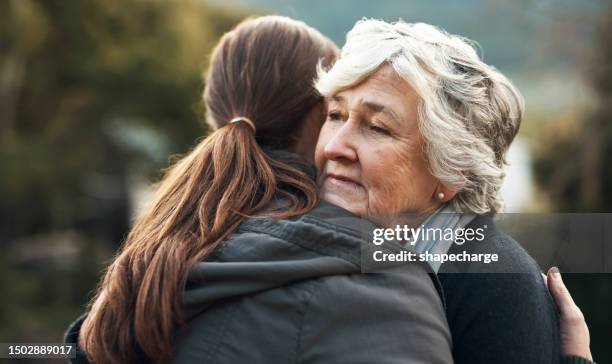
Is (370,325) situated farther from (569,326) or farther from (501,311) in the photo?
(569,326)

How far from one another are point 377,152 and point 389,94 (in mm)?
140

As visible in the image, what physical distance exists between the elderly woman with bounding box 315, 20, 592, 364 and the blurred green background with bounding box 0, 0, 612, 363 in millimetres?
4826

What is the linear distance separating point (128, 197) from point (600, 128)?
307 inches

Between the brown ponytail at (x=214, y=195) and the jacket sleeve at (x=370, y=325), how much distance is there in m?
0.25

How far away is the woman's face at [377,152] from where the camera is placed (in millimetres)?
1632

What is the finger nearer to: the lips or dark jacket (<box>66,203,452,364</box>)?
dark jacket (<box>66,203,452,364</box>)

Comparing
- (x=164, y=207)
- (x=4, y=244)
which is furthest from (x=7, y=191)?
(x=164, y=207)

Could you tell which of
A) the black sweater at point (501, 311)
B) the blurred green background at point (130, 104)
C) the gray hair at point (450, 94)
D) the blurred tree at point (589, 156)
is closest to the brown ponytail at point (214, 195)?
the gray hair at point (450, 94)

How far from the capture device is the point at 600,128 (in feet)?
23.9

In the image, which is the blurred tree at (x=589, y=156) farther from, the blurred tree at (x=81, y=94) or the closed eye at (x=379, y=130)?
the closed eye at (x=379, y=130)

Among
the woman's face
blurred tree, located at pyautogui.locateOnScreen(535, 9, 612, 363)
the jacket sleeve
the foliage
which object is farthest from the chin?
the foliage

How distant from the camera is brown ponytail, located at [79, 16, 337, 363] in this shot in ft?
4.56

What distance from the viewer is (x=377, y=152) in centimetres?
165

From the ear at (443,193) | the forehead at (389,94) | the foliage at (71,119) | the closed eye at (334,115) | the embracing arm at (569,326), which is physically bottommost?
the foliage at (71,119)
